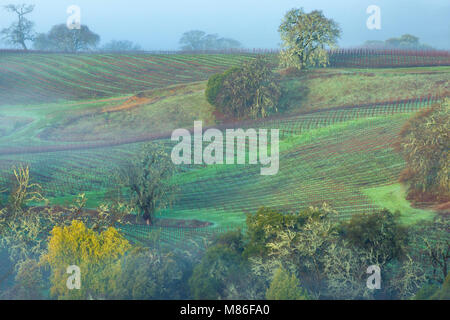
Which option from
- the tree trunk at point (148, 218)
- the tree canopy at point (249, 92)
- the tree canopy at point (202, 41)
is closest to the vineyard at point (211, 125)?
the tree trunk at point (148, 218)

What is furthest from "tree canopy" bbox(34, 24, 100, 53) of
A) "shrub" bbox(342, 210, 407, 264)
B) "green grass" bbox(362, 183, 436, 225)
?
"shrub" bbox(342, 210, 407, 264)

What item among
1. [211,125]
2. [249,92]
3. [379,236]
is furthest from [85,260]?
[249,92]

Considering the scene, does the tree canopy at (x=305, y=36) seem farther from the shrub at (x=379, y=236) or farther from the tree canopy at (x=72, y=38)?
the tree canopy at (x=72, y=38)

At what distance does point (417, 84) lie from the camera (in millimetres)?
47969

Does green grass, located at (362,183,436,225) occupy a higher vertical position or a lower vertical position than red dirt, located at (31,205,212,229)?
higher

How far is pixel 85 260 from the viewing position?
21.7m

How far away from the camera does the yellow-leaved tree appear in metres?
20.7

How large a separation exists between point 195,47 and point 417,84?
88.3 meters

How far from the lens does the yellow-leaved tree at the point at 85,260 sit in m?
20.7

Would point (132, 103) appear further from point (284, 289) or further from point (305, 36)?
point (284, 289)

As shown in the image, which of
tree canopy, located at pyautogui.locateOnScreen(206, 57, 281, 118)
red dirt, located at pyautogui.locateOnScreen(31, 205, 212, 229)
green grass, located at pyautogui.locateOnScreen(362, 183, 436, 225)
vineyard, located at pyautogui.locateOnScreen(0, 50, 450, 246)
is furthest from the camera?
tree canopy, located at pyautogui.locateOnScreen(206, 57, 281, 118)

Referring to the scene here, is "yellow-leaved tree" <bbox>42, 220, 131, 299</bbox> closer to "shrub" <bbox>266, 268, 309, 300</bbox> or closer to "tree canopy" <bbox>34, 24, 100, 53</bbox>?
"shrub" <bbox>266, 268, 309, 300</bbox>

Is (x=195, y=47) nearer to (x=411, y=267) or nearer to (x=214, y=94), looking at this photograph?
(x=214, y=94)
